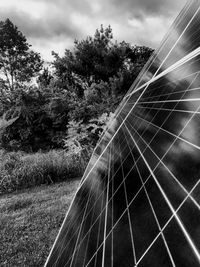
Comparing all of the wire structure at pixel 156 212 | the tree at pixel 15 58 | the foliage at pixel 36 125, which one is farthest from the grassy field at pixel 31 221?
the tree at pixel 15 58

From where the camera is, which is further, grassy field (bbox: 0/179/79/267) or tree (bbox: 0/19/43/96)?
tree (bbox: 0/19/43/96)

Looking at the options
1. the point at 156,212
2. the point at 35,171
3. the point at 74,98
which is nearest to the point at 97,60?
the point at 74,98

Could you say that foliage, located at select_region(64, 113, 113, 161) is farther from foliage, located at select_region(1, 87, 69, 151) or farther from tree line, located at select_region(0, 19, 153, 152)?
foliage, located at select_region(1, 87, 69, 151)

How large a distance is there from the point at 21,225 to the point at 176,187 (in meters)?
5.10

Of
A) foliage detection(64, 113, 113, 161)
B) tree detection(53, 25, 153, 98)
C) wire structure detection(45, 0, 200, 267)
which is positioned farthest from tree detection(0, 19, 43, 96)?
wire structure detection(45, 0, 200, 267)

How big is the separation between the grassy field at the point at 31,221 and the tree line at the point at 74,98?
14.2 ft

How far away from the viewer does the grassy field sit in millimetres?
4031

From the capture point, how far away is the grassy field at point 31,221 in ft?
13.2

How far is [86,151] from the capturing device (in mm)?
10375

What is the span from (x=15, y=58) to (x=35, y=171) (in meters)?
23.5

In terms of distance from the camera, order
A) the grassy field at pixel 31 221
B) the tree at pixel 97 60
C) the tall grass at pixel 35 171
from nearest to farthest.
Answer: the grassy field at pixel 31 221, the tall grass at pixel 35 171, the tree at pixel 97 60

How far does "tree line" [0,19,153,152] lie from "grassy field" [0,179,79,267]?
A: 4342 mm

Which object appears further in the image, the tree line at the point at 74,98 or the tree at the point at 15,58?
the tree at the point at 15,58

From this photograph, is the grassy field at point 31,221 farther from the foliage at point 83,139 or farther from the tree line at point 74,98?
the tree line at point 74,98
